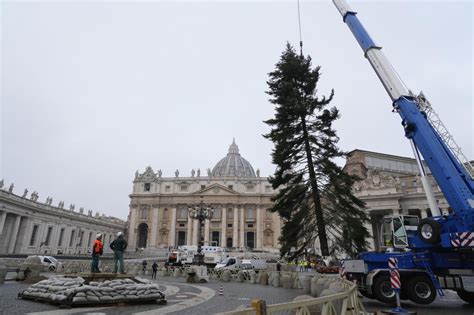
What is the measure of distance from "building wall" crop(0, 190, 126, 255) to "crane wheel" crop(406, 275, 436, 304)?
4873 centimetres

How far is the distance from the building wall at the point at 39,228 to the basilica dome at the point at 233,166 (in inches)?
1804

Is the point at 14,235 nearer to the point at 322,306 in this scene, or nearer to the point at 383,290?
the point at 383,290

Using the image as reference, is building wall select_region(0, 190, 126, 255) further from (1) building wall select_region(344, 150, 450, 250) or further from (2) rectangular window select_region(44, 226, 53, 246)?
(1) building wall select_region(344, 150, 450, 250)

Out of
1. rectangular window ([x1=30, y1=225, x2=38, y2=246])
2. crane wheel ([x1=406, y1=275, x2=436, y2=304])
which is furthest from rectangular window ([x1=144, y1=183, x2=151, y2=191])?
crane wheel ([x1=406, y1=275, x2=436, y2=304])

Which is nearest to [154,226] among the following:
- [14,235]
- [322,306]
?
[14,235]

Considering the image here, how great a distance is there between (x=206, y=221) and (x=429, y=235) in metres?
74.9

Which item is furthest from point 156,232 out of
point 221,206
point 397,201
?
point 397,201

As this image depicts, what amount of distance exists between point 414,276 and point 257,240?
71.9 metres

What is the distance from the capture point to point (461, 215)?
1066 centimetres

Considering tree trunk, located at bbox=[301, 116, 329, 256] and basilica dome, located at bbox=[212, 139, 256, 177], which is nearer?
tree trunk, located at bbox=[301, 116, 329, 256]

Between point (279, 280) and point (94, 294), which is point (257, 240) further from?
point (94, 294)

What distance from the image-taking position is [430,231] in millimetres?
11422

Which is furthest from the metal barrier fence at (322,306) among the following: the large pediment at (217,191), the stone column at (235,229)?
the large pediment at (217,191)

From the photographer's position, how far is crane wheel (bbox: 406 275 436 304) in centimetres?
1126
